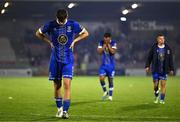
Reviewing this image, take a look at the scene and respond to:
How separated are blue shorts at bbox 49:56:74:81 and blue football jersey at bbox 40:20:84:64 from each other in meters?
0.09

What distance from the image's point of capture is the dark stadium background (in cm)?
5184

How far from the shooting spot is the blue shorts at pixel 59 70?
12.4 m

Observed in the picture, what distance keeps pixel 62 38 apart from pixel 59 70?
73 centimetres

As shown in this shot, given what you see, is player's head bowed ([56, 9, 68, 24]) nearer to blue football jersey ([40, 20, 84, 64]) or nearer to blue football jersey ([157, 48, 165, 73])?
blue football jersey ([40, 20, 84, 64])

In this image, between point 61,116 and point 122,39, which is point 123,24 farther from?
point 61,116

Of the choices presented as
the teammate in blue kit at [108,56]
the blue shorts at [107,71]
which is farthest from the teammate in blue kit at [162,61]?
the blue shorts at [107,71]

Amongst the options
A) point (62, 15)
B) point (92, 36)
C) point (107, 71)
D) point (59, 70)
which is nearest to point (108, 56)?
point (107, 71)

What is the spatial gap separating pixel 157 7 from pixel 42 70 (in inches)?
482

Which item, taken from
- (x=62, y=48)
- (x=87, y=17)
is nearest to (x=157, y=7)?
(x=87, y=17)

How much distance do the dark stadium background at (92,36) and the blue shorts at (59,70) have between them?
125 feet

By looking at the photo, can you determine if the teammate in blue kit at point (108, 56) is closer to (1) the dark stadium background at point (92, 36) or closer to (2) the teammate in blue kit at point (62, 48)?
(2) the teammate in blue kit at point (62, 48)

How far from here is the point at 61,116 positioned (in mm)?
12289

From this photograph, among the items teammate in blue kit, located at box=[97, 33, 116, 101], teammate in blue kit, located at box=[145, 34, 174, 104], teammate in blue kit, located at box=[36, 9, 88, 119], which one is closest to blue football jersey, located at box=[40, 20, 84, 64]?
teammate in blue kit, located at box=[36, 9, 88, 119]

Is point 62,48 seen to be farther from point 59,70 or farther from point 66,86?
point 66,86
